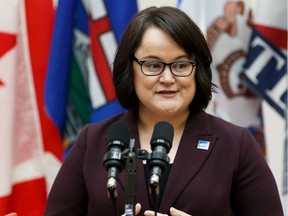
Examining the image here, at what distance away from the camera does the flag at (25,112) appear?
389 centimetres

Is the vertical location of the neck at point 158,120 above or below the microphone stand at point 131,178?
below

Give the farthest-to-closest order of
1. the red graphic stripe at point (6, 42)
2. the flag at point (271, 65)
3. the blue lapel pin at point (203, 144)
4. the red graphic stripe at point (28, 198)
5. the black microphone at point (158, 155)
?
the flag at point (271, 65) < the red graphic stripe at point (28, 198) < the red graphic stripe at point (6, 42) < the blue lapel pin at point (203, 144) < the black microphone at point (158, 155)

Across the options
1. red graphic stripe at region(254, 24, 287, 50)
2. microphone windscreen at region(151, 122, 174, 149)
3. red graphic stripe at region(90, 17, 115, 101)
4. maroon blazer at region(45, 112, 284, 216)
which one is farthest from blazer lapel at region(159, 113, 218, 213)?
red graphic stripe at region(254, 24, 287, 50)

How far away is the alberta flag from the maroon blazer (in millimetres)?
1279

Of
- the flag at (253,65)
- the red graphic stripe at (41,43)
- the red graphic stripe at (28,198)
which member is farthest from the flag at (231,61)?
the red graphic stripe at (28,198)

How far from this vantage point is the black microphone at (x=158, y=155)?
2.04 metres

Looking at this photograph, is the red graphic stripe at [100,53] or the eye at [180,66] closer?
the eye at [180,66]

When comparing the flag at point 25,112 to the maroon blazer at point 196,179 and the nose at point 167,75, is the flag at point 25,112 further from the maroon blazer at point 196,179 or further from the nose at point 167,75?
the nose at point 167,75

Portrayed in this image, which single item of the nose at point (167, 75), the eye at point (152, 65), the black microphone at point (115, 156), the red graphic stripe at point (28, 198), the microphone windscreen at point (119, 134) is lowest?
the red graphic stripe at point (28, 198)

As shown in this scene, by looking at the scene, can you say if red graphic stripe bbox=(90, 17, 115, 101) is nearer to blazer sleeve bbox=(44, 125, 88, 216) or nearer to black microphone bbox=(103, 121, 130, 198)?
blazer sleeve bbox=(44, 125, 88, 216)

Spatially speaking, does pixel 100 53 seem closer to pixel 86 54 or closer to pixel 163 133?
pixel 86 54

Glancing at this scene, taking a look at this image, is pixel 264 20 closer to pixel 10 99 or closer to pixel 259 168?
pixel 10 99

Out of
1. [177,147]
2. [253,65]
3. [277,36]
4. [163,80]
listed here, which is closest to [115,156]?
[163,80]

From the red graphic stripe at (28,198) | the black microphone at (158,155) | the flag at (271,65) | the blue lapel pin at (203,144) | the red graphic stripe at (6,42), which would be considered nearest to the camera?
the black microphone at (158,155)
